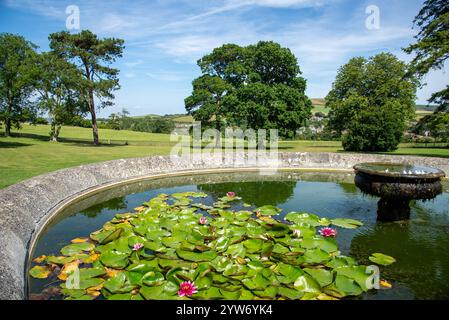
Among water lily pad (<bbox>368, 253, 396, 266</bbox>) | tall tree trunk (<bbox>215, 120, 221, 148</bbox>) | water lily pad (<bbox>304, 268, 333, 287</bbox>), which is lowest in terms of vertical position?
water lily pad (<bbox>368, 253, 396, 266</bbox>)

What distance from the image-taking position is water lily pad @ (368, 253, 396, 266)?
241 inches

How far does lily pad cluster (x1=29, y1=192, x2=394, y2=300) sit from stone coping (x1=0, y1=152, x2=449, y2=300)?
72cm

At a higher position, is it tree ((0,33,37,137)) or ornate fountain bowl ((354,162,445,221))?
tree ((0,33,37,137))

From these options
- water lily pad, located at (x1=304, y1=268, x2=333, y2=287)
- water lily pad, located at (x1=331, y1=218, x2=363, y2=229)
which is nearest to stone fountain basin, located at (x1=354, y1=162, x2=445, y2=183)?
water lily pad, located at (x1=331, y1=218, x2=363, y2=229)

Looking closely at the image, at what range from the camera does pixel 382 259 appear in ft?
20.5

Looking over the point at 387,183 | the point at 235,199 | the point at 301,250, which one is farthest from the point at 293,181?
the point at 301,250

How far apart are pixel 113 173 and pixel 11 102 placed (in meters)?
16.8

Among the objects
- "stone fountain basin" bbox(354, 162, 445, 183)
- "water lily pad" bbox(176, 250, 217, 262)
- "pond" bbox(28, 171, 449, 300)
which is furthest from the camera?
"stone fountain basin" bbox(354, 162, 445, 183)

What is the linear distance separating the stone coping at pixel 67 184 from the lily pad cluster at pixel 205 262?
72 centimetres

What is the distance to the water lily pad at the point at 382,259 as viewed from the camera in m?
6.12

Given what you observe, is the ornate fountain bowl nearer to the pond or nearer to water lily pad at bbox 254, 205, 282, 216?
the pond

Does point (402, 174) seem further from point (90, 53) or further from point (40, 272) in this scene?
point (90, 53)

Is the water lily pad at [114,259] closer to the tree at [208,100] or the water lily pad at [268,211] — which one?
the water lily pad at [268,211]
